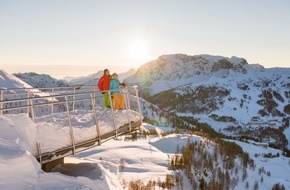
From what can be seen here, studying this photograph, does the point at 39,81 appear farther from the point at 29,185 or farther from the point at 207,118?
the point at 29,185

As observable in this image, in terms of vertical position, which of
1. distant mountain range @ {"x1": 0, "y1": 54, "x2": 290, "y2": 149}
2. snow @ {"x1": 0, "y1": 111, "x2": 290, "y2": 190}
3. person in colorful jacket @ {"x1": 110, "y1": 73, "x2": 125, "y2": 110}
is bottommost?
distant mountain range @ {"x1": 0, "y1": 54, "x2": 290, "y2": 149}

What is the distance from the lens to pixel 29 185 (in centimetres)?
726

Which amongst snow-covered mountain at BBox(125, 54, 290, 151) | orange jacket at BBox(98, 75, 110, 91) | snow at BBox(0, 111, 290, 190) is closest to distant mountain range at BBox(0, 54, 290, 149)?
snow-covered mountain at BBox(125, 54, 290, 151)

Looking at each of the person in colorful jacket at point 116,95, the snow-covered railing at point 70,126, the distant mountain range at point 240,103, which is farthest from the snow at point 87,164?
the distant mountain range at point 240,103

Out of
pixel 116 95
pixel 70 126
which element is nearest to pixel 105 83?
pixel 116 95

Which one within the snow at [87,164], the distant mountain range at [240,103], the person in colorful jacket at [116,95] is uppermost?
the person in colorful jacket at [116,95]

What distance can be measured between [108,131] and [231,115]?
95547 millimetres

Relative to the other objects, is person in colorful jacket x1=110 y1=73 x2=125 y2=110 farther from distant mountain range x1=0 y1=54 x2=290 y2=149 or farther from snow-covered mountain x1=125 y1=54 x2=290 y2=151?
snow-covered mountain x1=125 y1=54 x2=290 y2=151

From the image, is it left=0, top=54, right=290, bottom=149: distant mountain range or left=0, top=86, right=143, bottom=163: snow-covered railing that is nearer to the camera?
left=0, top=86, right=143, bottom=163: snow-covered railing

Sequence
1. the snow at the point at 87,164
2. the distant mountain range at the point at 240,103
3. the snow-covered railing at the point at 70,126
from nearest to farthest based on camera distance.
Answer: the snow at the point at 87,164 → the snow-covered railing at the point at 70,126 → the distant mountain range at the point at 240,103

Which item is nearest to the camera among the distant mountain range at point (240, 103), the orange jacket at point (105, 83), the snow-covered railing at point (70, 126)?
the snow-covered railing at point (70, 126)

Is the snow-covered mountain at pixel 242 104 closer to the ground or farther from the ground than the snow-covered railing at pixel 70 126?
closer to the ground

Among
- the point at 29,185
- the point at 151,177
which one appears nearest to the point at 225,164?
the point at 151,177

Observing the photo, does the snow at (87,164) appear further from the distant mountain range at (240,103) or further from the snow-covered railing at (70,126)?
the distant mountain range at (240,103)
